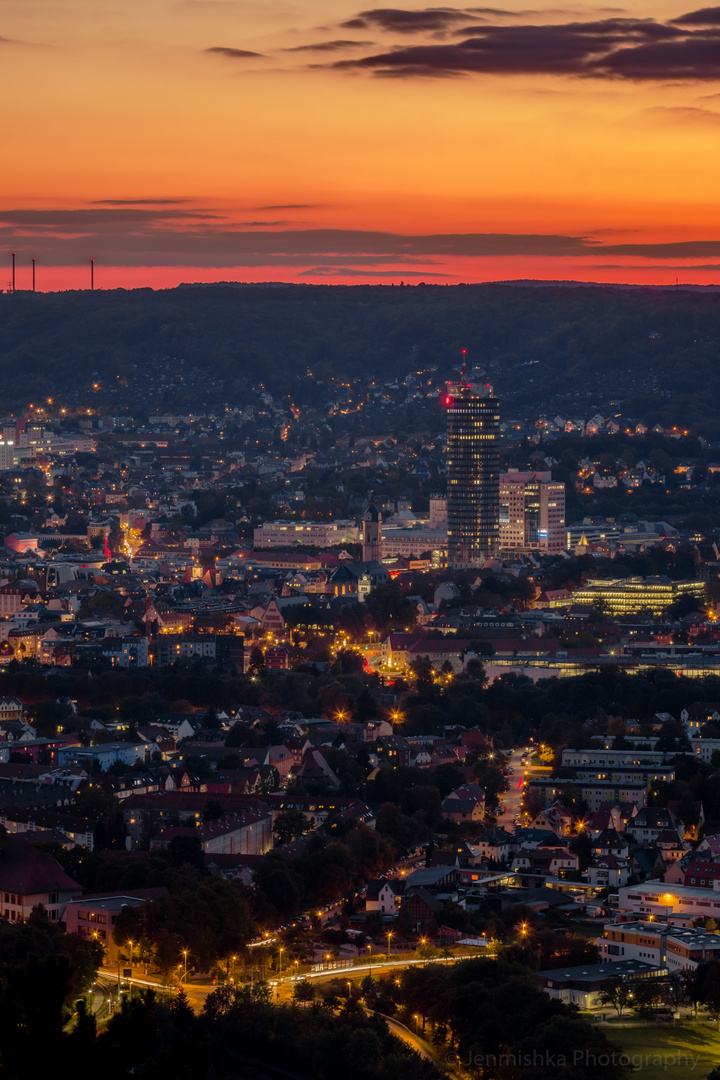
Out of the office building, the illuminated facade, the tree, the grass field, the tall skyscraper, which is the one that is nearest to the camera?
the grass field

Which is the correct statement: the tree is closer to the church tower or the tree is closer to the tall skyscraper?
the church tower

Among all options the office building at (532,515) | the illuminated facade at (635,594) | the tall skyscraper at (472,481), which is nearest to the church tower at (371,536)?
the tall skyscraper at (472,481)

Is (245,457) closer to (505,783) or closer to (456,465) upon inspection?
(456,465)

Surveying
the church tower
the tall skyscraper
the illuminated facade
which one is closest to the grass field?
the illuminated facade

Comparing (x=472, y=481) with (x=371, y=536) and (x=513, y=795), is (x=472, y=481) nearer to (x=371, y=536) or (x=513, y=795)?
(x=371, y=536)

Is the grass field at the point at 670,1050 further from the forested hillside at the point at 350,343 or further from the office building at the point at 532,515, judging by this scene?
the forested hillside at the point at 350,343

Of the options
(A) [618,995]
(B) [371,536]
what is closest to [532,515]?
(B) [371,536]
